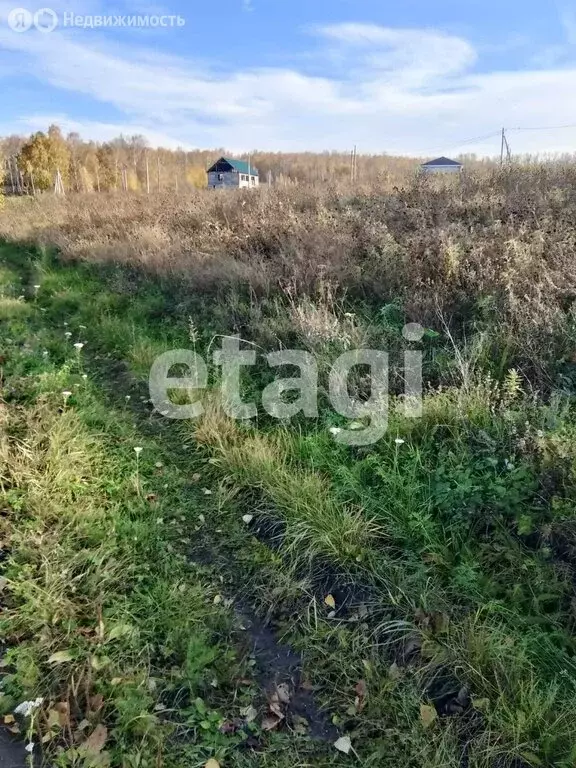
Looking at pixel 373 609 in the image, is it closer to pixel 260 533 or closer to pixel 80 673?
pixel 260 533

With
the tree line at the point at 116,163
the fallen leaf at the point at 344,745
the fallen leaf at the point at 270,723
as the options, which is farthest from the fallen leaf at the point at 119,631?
the tree line at the point at 116,163

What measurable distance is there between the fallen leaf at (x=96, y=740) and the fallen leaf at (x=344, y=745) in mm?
933

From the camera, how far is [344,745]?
6.71 feet

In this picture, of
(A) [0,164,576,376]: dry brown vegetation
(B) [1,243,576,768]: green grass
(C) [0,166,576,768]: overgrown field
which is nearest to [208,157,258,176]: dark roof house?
(A) [0,164,576,376]: dry brown vegetation

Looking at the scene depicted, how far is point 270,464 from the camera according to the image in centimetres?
352

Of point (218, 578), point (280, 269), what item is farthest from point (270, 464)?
point (280, 269)

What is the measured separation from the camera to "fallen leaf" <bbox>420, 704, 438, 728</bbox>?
2.07 metres

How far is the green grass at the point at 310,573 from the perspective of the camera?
2086mm

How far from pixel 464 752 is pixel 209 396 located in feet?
10.2

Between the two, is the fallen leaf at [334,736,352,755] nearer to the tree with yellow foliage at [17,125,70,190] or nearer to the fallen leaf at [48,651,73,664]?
the fallen leaf at [48,651,73,664]

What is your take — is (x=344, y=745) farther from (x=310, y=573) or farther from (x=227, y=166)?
(x=227, y=166)

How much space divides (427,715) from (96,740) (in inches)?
52.7

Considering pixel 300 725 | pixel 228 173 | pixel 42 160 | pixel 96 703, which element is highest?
pixel 42 160

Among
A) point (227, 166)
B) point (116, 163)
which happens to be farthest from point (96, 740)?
point (116, 163)
